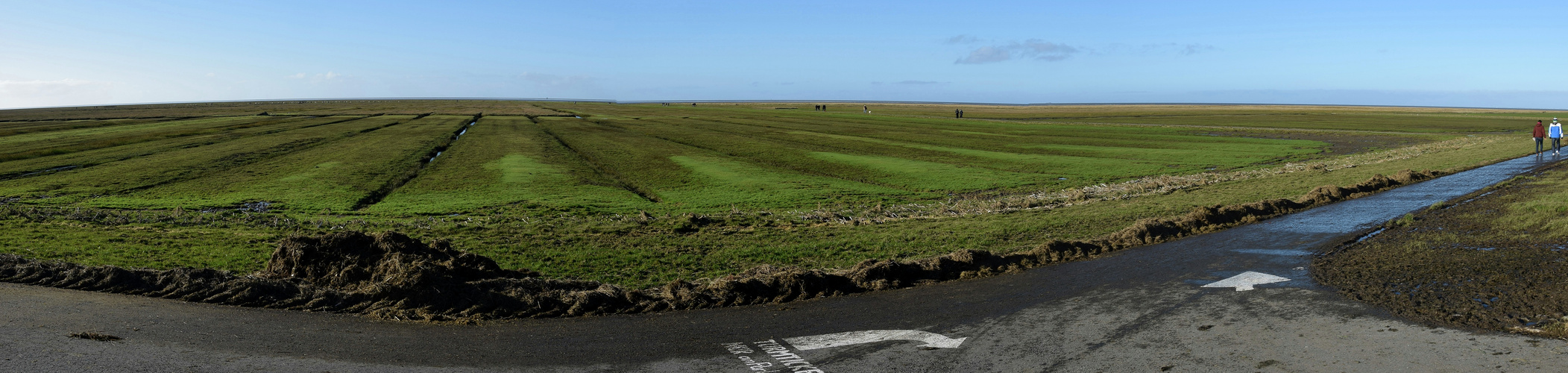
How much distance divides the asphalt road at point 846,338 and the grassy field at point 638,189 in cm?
379

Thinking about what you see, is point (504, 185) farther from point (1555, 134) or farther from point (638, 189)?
point (1555, 134)

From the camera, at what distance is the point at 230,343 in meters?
8.55

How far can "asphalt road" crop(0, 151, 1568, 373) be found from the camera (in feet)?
26.4

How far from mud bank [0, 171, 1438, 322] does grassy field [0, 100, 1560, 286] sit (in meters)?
2.23

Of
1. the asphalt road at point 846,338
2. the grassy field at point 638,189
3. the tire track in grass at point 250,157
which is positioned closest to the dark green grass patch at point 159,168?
the tire track in grass at point 250,157

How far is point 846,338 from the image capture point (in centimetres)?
937

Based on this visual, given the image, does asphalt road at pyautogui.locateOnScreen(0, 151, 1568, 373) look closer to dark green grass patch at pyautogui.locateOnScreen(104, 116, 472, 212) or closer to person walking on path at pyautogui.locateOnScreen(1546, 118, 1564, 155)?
dark green grass patch at pyautogui.locateOnScreen(104, 116, 472, 212)

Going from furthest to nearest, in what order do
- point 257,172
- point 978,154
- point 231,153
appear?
point 978,154 < point 231,153 < point 257,172

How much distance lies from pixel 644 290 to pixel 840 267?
13.1 feet

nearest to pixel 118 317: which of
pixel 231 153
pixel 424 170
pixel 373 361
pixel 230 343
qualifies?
pixel 230 343

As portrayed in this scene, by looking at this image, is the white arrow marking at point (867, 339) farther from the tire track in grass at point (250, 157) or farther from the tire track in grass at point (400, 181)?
the tire track in grass at point (250, 157)

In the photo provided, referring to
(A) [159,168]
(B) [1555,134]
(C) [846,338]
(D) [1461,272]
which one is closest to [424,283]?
(C) [846,338]

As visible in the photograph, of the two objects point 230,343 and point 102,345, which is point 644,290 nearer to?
point 230,343

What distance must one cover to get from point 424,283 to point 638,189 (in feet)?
65.0
